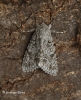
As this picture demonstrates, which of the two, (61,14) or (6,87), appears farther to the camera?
(6,87)

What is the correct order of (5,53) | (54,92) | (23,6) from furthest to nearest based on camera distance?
(54,92) → (5,53) → (23,6)

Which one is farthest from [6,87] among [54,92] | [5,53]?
[54,92]

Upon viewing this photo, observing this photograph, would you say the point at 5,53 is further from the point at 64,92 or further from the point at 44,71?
the point at 64,92

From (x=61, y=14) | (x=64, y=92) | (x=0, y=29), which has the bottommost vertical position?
(x=64, y=92)

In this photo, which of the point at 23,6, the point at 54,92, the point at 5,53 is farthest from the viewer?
the point at 54,92

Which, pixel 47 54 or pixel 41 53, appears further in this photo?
pixel 47 54

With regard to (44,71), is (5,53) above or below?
above
